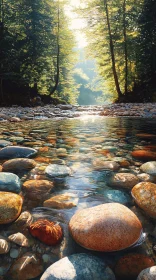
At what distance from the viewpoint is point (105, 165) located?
8.38 ft

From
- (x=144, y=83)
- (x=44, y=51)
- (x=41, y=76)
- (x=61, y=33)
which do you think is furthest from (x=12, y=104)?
(x=144, y=83)

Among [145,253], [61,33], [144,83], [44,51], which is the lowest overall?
[145,253]

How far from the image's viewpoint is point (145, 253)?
1227 mm

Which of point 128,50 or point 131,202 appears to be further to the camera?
point 128,50

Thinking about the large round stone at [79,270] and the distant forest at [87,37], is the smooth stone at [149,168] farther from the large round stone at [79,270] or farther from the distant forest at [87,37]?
the distant forest at [87,37]

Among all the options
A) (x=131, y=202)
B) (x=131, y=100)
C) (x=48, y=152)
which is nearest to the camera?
(x=131, y=202)

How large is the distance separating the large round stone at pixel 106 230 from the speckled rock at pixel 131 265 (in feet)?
0.23

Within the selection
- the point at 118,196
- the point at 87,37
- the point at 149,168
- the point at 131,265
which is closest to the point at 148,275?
the point at 131,265

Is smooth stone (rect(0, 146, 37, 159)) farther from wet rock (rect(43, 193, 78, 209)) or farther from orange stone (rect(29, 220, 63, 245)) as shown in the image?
orange stone (rect(29, 220, 63, 245))

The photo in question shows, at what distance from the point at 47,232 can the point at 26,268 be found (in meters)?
0.25

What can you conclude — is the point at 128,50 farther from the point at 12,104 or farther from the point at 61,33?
the point at 12,104

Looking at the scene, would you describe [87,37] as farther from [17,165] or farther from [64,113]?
[17,165]

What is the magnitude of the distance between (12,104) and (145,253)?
48.2ft

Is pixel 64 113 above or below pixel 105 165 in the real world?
above
